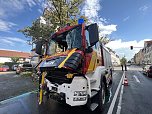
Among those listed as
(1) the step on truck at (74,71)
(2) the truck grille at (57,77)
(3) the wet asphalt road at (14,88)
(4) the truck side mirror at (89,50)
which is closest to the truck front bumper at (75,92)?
(1) the step on truck at (74,71)

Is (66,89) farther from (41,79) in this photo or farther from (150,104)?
(150,104)

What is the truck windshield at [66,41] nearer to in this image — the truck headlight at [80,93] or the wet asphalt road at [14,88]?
the truck headlight at [80,93]

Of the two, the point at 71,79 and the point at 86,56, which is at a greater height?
the point at 86,56

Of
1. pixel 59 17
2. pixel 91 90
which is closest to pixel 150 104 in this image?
pixel 91 90

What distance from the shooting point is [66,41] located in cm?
600

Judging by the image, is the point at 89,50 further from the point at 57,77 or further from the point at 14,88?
the point at 14,88

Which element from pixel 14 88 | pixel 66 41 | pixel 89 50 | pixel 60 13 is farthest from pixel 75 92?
pixel 60 13

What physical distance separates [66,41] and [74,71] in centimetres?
141

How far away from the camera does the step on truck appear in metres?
4.91

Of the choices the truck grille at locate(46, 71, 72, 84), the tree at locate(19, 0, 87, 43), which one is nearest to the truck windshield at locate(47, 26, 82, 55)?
the truck grille at locate(46, 71, 72, 84)

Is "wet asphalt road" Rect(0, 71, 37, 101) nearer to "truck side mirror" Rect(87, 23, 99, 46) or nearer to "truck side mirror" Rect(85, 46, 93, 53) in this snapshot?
"truck side mirror" Rect(85, 46, 93, 53)

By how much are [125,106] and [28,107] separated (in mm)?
3604

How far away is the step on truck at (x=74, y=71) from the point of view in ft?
16.1

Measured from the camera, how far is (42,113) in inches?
231
